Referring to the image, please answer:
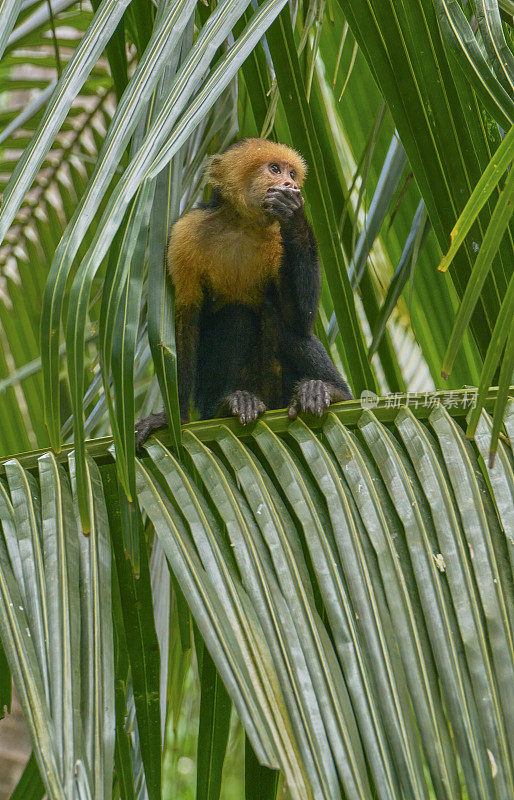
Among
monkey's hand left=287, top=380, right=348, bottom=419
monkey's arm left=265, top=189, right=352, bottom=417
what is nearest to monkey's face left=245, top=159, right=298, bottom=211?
monkey's arm left=265, top=189, right=352, bottom=417

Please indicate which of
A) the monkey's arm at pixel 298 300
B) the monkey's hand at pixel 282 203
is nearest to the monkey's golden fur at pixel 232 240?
the monkey's arm at pixel 298 300

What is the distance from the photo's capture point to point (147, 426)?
2.10 metres

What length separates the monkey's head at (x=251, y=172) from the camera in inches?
119

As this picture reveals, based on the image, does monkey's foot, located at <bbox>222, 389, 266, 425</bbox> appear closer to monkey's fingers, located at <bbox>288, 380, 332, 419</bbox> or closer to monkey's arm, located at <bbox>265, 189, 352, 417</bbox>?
monkey's fingers, located at <bbox>288, 380, 332, 419</bbox>

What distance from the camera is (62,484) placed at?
1.59 m

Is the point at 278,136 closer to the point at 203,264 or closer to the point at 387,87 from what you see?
the point at 203,264

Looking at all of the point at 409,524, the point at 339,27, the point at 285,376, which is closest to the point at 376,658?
the point at 409,524

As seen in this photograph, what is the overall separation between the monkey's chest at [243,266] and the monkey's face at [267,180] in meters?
0.14

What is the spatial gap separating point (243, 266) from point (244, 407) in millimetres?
1026

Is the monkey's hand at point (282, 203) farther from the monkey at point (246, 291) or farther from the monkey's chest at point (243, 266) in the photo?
the monkey's chest at point (243, 266)

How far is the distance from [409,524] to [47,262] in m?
2.24

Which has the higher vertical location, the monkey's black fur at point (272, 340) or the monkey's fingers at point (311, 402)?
the monkey's black fur at point (272, 340)

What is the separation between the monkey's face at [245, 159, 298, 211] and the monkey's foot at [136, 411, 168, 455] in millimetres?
1015

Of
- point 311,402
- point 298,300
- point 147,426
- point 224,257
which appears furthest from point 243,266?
point 311,402
